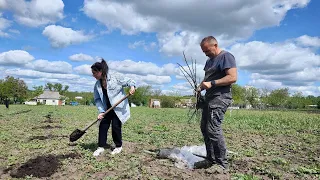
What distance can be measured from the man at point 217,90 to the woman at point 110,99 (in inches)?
68.0

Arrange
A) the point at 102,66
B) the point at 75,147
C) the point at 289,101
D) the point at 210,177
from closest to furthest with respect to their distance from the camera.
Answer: the point at 210,177 < the point at 102,66 < the point at 75,147 < the point at 289,101

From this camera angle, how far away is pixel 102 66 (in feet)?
18.5

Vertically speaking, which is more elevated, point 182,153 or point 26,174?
point 182,153

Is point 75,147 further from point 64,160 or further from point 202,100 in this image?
point 202,100

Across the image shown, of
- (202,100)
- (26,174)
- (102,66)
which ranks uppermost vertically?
(102,66)

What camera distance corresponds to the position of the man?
175 inches

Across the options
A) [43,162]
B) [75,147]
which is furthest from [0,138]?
[43,162]

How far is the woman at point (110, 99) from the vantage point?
5727 millimetres

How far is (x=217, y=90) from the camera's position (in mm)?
4613

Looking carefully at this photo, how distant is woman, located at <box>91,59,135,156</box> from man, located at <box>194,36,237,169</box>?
1728 mm

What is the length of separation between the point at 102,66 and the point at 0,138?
4.58 m

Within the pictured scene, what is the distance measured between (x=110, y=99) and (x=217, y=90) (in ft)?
7.32

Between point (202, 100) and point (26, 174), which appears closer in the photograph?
point (26, 174)

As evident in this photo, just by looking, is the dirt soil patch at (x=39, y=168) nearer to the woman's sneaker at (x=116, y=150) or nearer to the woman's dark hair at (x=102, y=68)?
the woman's sneaker at (x=116, y=150)
